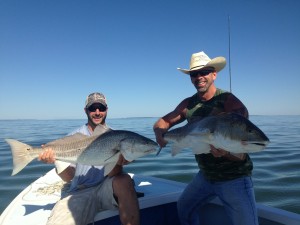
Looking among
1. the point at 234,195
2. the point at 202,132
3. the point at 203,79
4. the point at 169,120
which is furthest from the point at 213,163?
the point at 203,79

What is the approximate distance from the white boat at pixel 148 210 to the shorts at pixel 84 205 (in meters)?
0.14

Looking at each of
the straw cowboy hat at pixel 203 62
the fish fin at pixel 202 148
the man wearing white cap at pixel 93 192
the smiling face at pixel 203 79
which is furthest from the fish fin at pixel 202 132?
the man wearing white cap at pixel 93 192

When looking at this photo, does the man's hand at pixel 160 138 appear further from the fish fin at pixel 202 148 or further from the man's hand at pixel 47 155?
the man's hand at pixel 47 155

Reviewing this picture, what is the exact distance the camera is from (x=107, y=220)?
4312mm

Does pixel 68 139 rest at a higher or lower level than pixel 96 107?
lower

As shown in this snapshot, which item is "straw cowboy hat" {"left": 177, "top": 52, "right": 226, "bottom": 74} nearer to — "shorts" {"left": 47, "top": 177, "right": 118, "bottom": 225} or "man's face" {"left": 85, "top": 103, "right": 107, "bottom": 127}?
"man's face" {"left": 85, "top": 103, "right": 107, "bottom": 127}

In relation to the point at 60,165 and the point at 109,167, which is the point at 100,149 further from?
the point at 60,165

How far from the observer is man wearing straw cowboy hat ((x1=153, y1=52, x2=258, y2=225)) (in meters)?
3.39

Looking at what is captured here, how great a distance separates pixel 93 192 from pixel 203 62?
2.61 meters

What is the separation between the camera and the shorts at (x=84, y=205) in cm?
384

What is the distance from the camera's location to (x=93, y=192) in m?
4.23

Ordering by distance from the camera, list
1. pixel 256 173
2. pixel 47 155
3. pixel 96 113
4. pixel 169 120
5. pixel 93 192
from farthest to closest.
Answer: pixel 256 173, pixel 96 113, pixel 169 120, pixel 93 192, pixel 47 155

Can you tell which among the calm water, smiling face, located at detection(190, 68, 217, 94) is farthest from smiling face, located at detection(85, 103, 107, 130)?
the calm water

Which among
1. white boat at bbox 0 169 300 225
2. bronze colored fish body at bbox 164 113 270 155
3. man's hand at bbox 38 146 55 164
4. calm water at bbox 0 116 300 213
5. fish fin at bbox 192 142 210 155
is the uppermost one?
bronze colored fish body at bbox 164 113 270 155
